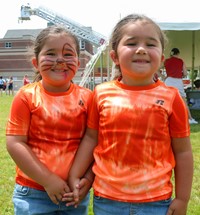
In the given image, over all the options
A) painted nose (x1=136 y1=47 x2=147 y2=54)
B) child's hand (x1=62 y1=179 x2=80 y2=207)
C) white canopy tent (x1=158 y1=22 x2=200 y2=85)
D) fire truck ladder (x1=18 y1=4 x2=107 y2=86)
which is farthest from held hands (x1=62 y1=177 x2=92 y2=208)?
fire truck ladder (x1=18 y1=4 x2=107 y2=86)

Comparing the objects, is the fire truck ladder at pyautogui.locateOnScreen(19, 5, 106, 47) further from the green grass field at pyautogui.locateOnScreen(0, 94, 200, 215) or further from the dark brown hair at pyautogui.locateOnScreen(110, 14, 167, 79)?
the dark brown hair at pyautogui.locateOnScreen(110, 14, 167, 79)

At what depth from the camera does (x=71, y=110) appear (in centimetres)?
169

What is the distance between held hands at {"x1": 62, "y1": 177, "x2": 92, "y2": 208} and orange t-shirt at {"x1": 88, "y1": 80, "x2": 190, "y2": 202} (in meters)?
0.09

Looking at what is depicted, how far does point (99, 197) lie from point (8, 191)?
2.20 m

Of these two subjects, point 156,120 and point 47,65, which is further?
point 47,65

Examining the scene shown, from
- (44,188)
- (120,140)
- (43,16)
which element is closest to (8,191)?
(44,188)

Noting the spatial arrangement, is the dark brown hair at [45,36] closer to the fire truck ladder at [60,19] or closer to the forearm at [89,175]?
the forearm at [89,175]

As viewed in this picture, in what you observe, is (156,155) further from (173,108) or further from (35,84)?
(35,84)

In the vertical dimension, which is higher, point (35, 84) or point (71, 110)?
point (35, 84)

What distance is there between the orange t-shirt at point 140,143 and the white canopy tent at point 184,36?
5.28m

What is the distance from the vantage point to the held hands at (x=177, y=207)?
1503 millimetres

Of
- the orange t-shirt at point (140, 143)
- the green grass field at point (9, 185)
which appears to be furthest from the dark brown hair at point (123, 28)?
the green grass field at point (9, 185)

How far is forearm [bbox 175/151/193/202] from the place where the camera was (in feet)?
4.98

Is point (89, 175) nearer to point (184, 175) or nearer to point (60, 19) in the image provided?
point (184, 175)
